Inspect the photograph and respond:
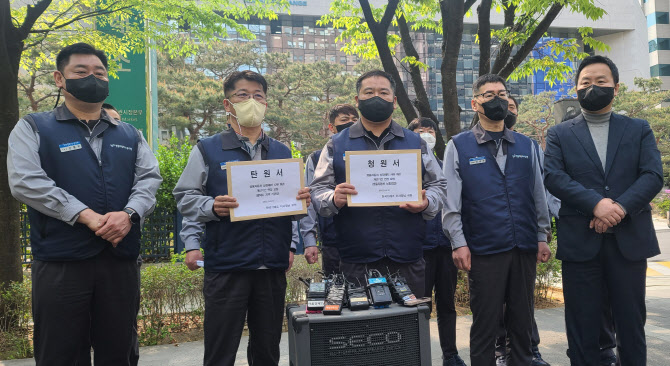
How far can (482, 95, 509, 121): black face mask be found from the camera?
11.7 ft

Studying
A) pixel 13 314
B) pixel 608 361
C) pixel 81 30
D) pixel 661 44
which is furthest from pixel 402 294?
pixel 661 44

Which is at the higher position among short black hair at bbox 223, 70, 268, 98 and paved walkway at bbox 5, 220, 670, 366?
short black hair at bbox 223, 70, 268, 98

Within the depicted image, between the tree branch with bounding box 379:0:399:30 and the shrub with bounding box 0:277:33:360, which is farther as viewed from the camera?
the tree branch with bounding box 379:0:399:30

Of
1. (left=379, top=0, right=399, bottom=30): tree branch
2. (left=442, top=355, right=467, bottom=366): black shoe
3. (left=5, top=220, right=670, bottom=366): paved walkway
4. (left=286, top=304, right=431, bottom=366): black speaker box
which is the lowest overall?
(left=5, top=220, right=670, bottom=366): paved walkway

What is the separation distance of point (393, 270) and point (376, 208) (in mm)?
413

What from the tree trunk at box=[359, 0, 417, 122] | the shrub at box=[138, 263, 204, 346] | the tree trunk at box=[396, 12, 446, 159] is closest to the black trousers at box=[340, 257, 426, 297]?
the shrub at box=[138, 263, 204, 346]

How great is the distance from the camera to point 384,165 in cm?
319

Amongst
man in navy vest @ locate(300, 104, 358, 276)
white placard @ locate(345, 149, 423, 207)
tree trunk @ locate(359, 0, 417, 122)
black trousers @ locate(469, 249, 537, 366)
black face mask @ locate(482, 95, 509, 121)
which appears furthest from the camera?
tree trunk @ locate(359, 0, 417, 122)

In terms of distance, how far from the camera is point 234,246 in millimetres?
3104

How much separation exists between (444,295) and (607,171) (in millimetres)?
1729

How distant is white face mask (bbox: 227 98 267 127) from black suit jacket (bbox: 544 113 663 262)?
78.6 inches

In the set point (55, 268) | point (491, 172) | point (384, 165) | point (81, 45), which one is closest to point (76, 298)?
point (55, 268)

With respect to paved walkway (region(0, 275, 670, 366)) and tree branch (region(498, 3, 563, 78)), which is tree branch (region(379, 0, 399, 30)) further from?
paved walkway (region(0, 275, 670, 366))

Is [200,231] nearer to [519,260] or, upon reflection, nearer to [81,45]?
[81,45]
